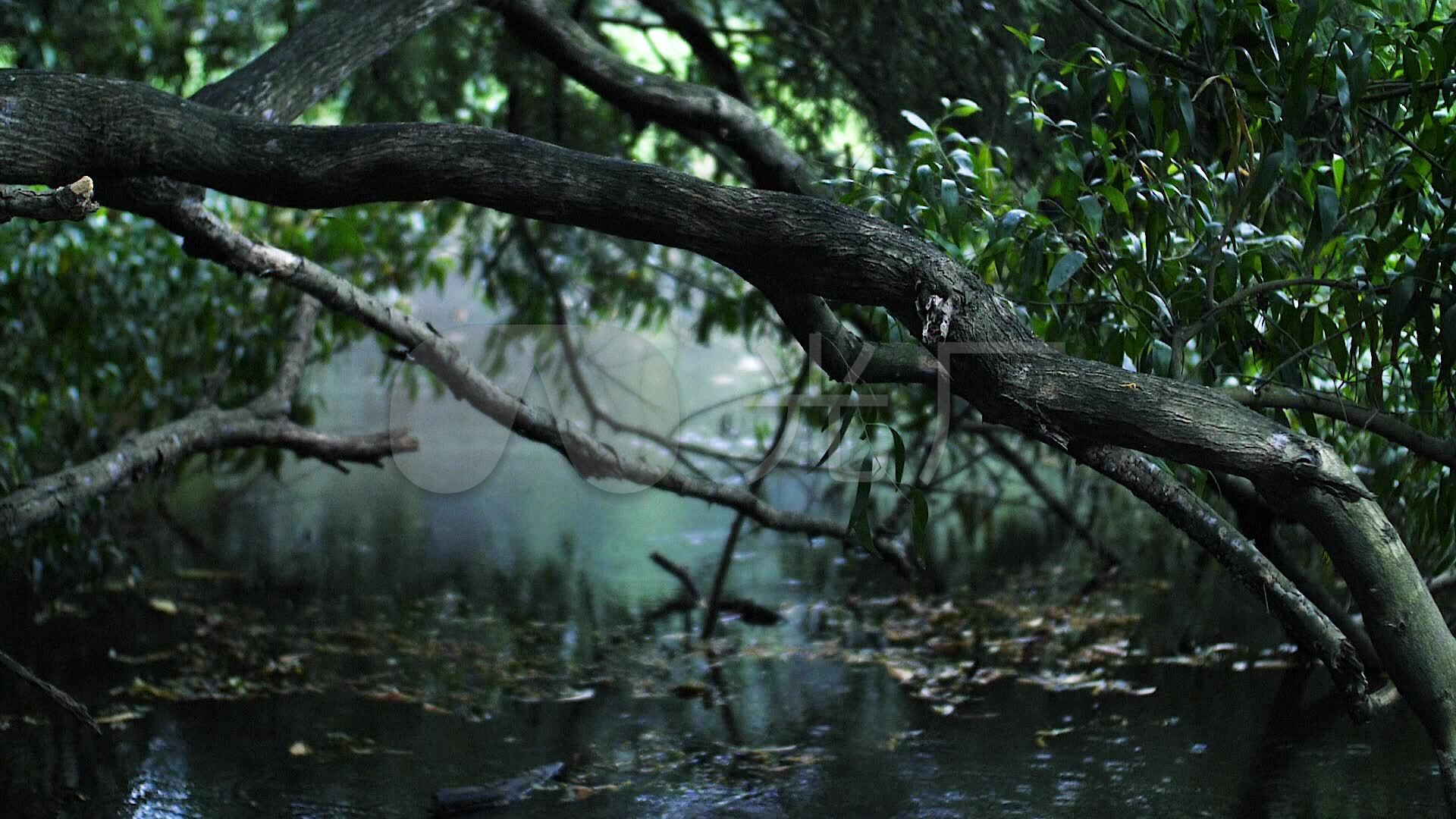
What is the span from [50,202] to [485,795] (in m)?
2.08

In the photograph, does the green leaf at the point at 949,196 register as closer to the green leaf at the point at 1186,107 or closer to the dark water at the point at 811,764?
the green leaf at the point at 1186,107

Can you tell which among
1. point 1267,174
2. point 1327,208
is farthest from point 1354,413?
point 1267,174

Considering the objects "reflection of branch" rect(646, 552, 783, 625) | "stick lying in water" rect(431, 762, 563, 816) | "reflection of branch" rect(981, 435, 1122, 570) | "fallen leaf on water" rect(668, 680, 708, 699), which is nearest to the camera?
"stick lying in water" rect(431, 762, 563, 816)

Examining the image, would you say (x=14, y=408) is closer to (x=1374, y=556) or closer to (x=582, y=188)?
(x=582, y=188)

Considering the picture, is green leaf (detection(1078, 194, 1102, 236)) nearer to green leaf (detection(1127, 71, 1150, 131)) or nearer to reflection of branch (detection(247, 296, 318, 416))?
green leaf (detection(1127, 71, 1150, 131))

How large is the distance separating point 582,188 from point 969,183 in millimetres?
1229

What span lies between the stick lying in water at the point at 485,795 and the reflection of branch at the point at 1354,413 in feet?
7.23

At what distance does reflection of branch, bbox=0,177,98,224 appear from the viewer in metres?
2.29

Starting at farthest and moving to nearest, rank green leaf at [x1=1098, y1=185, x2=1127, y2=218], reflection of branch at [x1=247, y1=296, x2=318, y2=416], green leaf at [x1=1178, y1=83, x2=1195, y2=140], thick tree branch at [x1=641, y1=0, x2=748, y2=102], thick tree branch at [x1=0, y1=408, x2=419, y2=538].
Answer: thick tree branch at [x1=641, y1=0, x2=748, y2=102] < reflection of branch at [x1=247, y1=296, x2=318, y2=416] < thick tree branch at [x1=0, y1=408, x2=419, y2=538] < green leaf at [x1=1098, y1=185, x2=1127, y2=218] < green leaf at [x1=1178, y1=83, x2=1195, y2=140]

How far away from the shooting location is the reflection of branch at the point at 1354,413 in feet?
9.89

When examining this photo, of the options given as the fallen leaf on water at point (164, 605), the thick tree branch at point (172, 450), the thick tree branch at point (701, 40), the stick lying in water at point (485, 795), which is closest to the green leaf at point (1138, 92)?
the stick lying in water at point (485, 795)

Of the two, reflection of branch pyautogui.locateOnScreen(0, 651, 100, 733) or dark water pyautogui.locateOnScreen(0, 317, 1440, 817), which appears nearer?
reflection of branch pyautogui.locateOnScreen(0, 651, 100, 733)

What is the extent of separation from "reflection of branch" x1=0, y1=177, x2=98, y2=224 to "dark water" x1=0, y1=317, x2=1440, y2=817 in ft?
6.40

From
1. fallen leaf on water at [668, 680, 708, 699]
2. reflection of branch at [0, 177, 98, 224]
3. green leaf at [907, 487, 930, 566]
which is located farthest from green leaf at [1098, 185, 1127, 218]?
fallen leaf on water at [668, 680, 708, 699]
